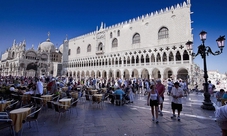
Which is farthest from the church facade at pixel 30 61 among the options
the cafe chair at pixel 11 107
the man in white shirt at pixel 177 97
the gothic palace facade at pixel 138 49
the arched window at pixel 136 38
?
the man in white shirt at pixel 177 97

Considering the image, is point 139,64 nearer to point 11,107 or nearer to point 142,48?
point 142,48

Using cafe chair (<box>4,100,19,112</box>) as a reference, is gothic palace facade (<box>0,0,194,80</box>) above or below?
above

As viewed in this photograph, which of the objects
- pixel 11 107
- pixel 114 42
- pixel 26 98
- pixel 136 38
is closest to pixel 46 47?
pixel 114 42

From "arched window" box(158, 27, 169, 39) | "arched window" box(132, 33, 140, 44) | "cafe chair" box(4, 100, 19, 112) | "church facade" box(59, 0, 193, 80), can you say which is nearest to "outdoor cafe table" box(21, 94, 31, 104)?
"cafe chair" box(4, 100, 19, 112)

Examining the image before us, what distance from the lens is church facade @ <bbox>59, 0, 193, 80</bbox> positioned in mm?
21453

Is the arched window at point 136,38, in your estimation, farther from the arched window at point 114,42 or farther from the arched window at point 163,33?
the arched window at point 114,42

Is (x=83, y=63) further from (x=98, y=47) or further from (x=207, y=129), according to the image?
(x=207, y=129)

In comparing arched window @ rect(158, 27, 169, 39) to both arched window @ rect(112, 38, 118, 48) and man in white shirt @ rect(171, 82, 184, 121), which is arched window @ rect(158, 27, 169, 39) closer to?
arched window @ rect(112, 38, 118, 48)

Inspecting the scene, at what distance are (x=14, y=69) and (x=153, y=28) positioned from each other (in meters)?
48.1

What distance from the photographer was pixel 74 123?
13.8 ft

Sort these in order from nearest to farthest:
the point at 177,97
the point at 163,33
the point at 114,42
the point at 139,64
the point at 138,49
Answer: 1. the point at 177,97
2. the point at 163,33
3. the point at 139,64
4. the point at 138,49
5. the point at 114,42

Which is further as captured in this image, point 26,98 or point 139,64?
point 139,64

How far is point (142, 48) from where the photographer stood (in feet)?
85.5

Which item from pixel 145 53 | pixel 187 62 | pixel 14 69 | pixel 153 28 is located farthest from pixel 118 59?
pixel 14 69
